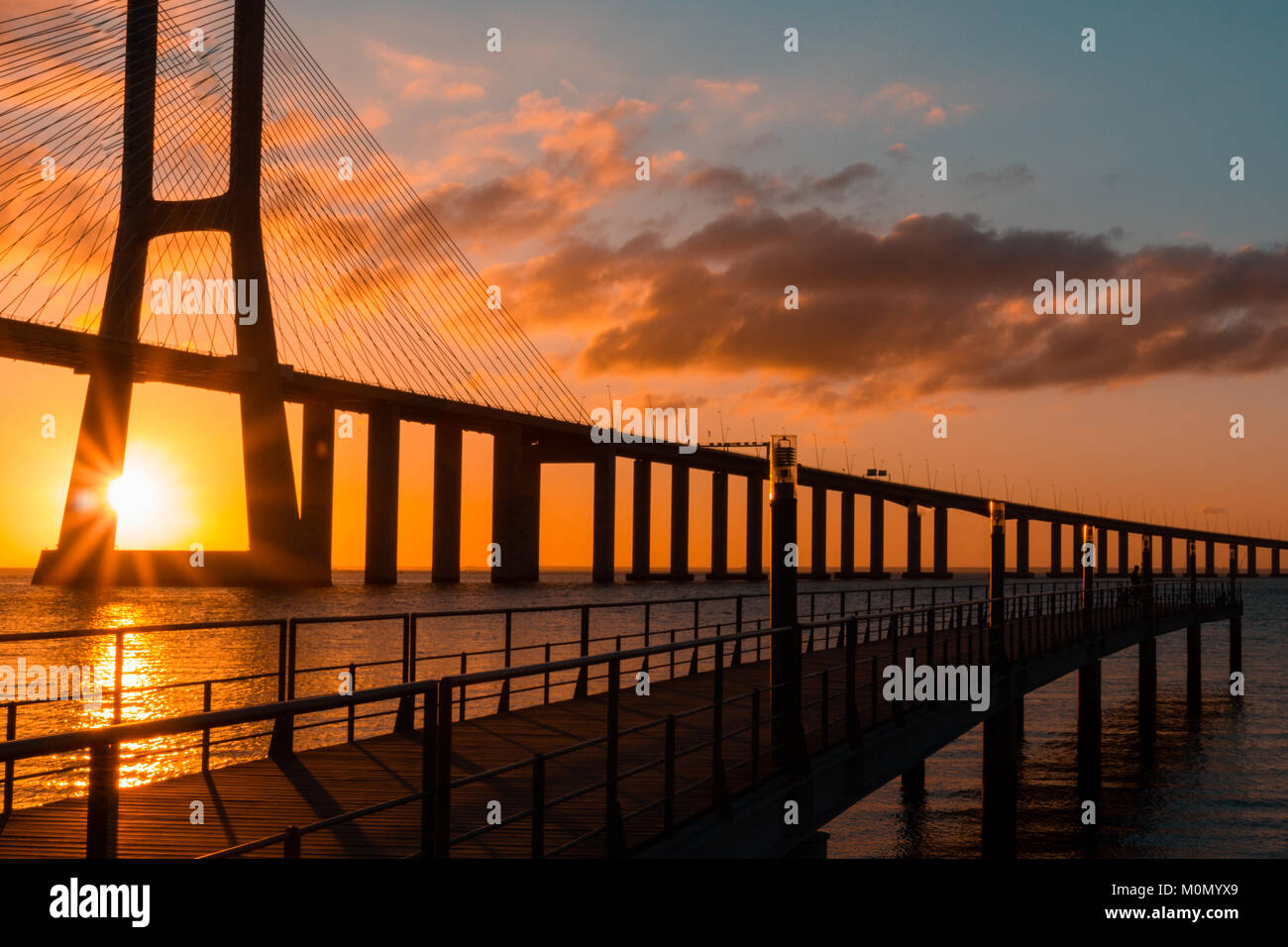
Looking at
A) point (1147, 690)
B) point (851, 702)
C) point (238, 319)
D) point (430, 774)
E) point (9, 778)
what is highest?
point (238, 319)

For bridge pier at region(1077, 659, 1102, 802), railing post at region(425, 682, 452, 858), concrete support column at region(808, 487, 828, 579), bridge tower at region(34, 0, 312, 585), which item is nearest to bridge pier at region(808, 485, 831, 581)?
concrete support column at region(808, 487, 828, 579)

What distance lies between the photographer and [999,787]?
17.6m

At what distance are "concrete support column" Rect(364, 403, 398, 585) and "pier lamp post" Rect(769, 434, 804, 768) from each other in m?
74.0

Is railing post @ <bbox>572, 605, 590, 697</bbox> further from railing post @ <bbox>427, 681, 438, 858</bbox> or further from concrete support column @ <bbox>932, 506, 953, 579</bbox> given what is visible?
concrete support column @ <bbox>932, 506, 953, 579</bbox>

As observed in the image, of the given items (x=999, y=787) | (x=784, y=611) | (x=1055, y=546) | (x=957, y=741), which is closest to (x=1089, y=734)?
(x=957, y=741)

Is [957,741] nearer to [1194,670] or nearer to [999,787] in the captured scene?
[1194,670]

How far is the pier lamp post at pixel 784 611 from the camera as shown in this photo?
30.7ft

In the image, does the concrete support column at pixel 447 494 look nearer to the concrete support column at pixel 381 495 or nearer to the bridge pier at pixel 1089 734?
the concrete support column at pixel 381 495

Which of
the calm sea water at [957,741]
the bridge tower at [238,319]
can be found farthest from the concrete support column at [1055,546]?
the bridge tower at [238,319]

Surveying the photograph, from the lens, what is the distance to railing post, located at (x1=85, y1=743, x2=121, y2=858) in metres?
3.40

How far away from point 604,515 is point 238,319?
43.3 meters
